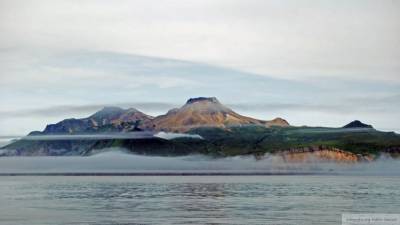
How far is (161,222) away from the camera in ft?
117

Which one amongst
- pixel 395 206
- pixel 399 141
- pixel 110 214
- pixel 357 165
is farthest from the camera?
pixel 357 165

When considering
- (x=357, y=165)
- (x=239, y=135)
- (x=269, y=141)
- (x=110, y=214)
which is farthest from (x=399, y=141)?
(x=110, y=214)

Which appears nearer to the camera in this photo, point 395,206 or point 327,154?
point 395,206

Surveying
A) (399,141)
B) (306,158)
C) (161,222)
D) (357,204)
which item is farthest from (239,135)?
(161,222)

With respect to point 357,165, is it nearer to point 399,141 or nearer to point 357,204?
point 399,141

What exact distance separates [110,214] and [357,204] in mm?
17870

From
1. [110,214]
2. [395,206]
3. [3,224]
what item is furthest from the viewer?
[395,206]

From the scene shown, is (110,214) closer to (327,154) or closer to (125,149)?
(327,154)

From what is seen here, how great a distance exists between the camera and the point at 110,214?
4103 cm

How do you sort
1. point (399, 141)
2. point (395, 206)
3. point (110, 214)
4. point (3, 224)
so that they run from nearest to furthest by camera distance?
point (3, 224) < point (110, 214) < point (395, 206) < point (399, 141)

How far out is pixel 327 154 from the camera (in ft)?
565

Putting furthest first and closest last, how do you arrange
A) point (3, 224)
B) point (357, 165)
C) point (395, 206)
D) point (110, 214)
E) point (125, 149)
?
point (125, 149) → point (357, 165) → point (395, 206) → point (110, 214) → point (3, 224)

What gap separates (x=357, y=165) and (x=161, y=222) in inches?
5879

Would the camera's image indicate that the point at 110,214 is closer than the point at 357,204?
Yes
